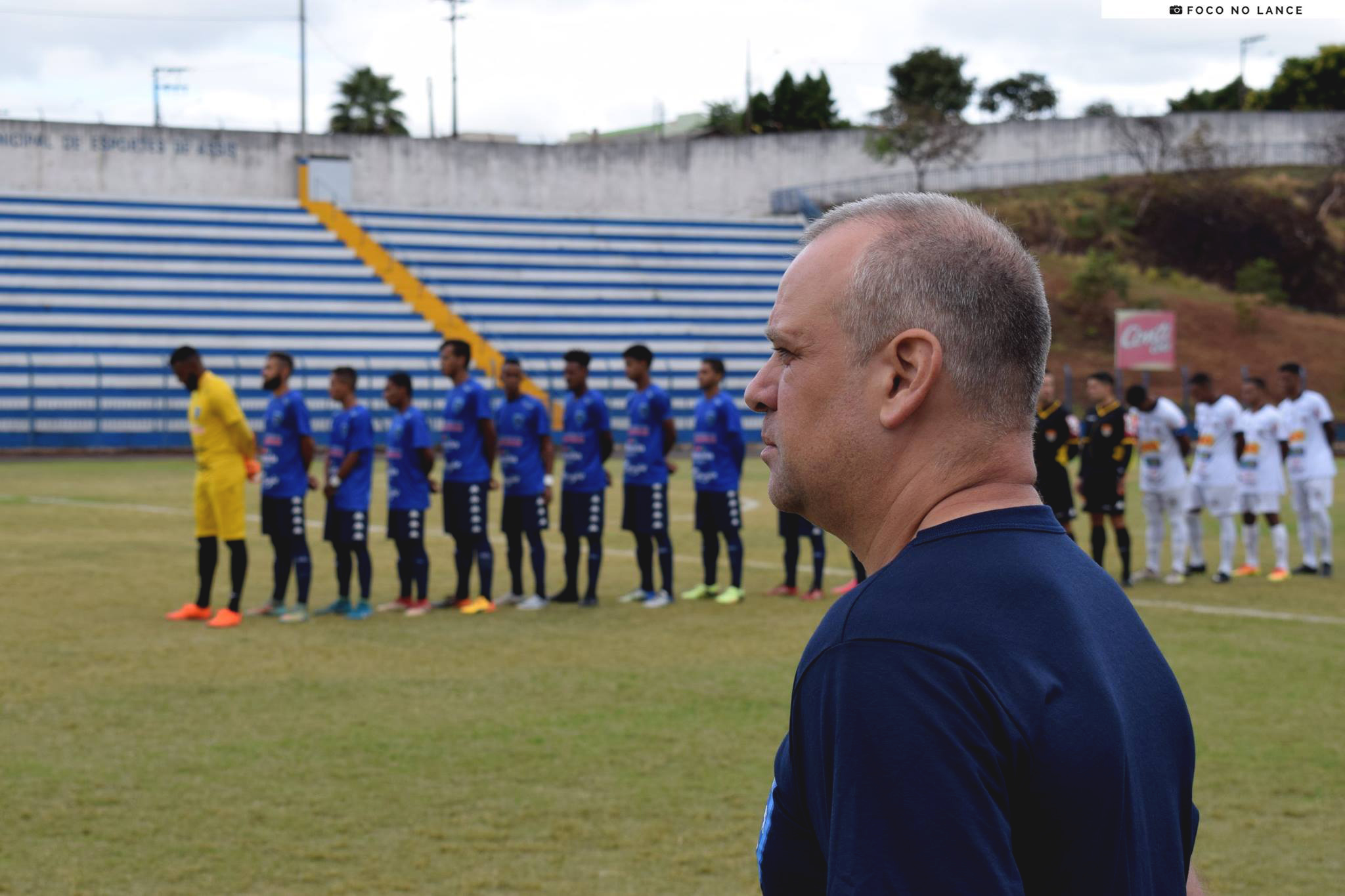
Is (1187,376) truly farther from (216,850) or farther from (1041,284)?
(1041,284)

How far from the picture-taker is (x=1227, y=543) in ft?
42.7

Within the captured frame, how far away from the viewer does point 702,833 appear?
17.3ft

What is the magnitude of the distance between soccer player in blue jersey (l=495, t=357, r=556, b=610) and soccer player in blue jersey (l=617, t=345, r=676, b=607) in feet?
2.35

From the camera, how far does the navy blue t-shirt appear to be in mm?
1227

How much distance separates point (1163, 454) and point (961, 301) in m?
→ 12.5

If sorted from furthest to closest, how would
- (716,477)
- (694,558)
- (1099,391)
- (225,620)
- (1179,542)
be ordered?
(694,558), (1179,542), (1099,391), (716,477), (225,620)

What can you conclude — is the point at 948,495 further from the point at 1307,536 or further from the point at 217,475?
the point at 1307,536

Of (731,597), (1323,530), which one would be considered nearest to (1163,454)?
(1323,530)

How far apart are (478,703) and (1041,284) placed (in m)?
6.31

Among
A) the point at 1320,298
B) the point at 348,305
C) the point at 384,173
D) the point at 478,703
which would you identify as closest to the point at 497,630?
the point at 478,703

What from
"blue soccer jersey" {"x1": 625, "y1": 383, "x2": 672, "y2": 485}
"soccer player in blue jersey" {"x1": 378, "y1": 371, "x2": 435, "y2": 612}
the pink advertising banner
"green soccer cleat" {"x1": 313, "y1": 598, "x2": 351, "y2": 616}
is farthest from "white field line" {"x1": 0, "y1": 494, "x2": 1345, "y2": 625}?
the pink advertising banner

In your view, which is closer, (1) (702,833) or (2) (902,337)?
(2) (902,337)

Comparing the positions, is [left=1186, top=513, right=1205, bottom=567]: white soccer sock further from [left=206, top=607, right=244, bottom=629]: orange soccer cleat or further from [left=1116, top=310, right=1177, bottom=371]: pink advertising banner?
[left=1116, top=310, right=1177, bottom=371]: pink advertising banner

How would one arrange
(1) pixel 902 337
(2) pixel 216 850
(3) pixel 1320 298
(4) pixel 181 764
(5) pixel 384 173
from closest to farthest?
(1) pixel 902 337 → (2) pixel 216 850 → (4) pixel 181 764 → (5) pixel 384 173 → (3) pixel 1320 298
